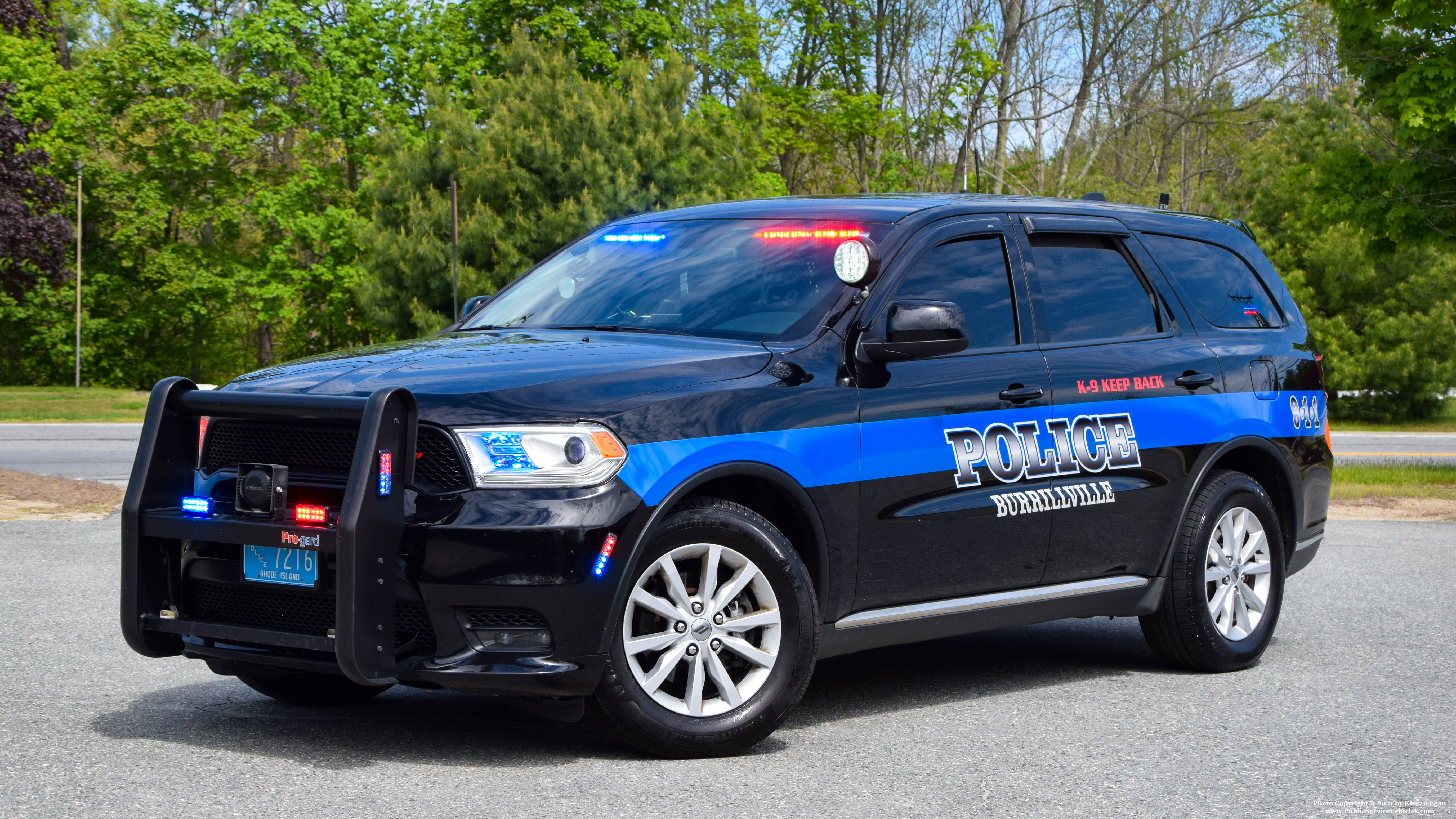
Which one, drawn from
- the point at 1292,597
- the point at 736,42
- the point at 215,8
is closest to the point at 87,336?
the point at 215,8

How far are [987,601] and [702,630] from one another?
1.42 meters

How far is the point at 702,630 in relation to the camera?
4.89 meters

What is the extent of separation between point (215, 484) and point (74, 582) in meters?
4.46

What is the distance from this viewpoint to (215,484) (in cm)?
497

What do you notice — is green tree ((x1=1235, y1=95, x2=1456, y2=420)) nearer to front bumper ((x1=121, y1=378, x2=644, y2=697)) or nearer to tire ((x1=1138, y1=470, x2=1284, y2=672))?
tire ((x1=1138, y1=470, x2=1284, y2=672))

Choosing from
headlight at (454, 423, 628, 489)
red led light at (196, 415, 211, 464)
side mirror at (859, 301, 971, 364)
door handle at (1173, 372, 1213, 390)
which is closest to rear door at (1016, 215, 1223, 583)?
door handle at (1173, 372, 1213, 390)

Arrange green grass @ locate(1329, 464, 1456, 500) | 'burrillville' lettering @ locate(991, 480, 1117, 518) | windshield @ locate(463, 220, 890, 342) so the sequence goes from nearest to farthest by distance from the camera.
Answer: windshield @ locate(463, 220, 890, 342), 'burrillville' lettering @ locate(991, 480, 1117, 518), green grass @ locate(1329, 464, 1456, 500)

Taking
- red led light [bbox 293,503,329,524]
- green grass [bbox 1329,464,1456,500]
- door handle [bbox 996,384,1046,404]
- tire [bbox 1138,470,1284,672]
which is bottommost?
green grass [bbox 1329,464,1456,500]

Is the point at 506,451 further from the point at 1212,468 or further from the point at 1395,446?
the point at 1395,446

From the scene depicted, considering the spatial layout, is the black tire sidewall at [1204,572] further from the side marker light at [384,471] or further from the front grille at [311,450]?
the side marker light at [384,471]

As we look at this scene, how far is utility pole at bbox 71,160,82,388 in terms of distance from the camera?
39031 mm

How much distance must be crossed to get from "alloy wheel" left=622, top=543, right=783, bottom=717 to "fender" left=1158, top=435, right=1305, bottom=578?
235cm

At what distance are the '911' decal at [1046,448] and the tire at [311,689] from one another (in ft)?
7.56

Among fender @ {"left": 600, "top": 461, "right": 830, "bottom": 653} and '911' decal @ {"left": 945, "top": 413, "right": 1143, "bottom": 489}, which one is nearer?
fender @ {"left": 600, "top": 461, "right": 830, "bottom": 653}
